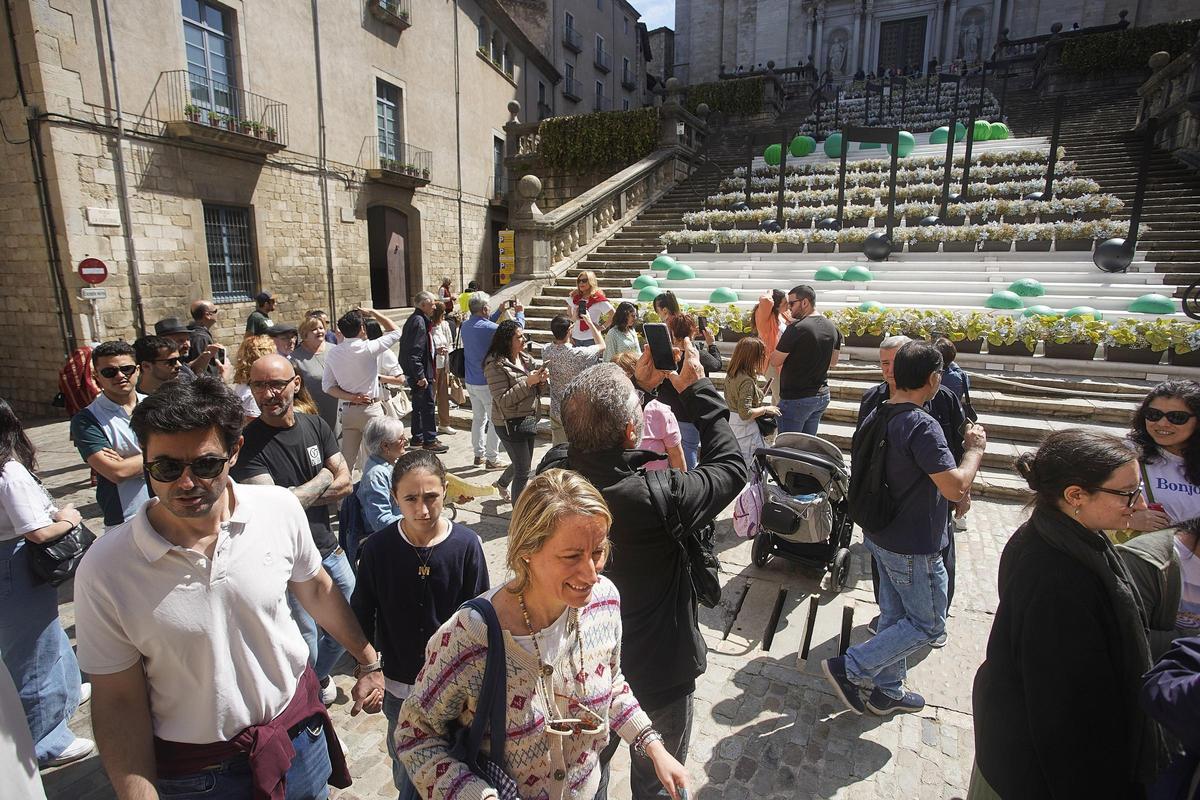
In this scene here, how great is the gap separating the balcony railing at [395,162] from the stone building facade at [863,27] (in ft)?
77.8

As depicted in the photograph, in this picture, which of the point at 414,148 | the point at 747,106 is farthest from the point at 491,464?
the point at 747,106

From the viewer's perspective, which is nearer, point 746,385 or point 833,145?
point 746,385

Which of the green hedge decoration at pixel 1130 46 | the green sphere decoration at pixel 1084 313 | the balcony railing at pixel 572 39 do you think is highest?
the balcony railing at pixel 572 39

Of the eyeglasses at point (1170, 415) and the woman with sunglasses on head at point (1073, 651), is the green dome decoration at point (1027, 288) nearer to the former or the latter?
the eyeglasses at point (1170, 415)

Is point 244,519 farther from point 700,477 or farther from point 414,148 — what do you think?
point 414,148

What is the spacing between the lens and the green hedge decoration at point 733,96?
79.9 ft

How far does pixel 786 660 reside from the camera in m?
3.86

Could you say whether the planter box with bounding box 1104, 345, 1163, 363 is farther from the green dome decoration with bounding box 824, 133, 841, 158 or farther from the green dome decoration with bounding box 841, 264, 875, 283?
the green dome decoration with bounding box 824, 133, 841, 158

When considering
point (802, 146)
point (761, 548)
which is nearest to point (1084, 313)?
point (761, 548)

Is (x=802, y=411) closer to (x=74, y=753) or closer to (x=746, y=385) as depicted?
(x=746, y=385)

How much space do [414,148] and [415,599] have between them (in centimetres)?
2085

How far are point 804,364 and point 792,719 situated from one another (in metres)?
3.28

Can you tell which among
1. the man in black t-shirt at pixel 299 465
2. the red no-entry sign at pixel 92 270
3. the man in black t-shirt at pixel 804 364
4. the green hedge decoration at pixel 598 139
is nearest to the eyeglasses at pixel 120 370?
the man in black t-shirt at pixel 299 465

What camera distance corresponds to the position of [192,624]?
1.77 meters
